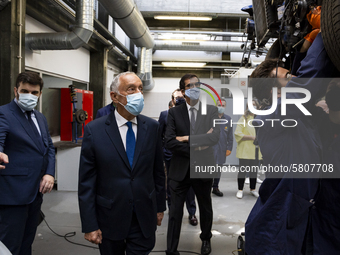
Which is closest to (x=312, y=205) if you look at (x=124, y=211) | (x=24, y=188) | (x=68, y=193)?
(x=124, y=211)

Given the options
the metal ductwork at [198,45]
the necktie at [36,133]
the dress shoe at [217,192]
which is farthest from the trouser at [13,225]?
the metal ductwork at [198,45]

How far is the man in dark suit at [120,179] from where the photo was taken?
5.18 feet

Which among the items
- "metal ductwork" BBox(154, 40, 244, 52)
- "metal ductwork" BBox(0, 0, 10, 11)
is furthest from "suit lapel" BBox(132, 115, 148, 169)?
"metal ductwork" BBox(154, 40, 244, 52)

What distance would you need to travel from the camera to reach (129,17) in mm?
5391

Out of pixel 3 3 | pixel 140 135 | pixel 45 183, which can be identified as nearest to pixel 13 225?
pixel 45 183

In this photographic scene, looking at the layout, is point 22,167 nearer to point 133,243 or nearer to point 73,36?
point 133,243

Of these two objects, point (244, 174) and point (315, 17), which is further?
point (244, 174)

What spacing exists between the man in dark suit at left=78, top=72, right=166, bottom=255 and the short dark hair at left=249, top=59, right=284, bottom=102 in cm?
71

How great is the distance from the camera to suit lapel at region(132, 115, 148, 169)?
1627 millimetres

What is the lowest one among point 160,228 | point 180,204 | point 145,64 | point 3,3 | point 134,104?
point 160,228

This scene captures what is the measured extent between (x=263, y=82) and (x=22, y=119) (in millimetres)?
1701

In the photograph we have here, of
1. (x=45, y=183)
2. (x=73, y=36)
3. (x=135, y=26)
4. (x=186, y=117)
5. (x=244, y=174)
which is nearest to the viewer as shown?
(x=45, y=183)

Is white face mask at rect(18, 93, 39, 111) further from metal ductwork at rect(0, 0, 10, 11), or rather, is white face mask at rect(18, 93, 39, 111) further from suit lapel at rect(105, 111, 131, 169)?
metal ductwork at rect(0, 0, 10, 11)

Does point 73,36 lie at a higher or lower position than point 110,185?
higher
